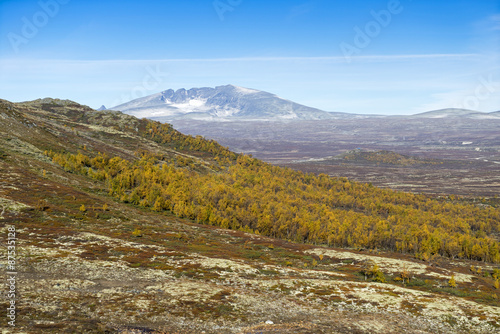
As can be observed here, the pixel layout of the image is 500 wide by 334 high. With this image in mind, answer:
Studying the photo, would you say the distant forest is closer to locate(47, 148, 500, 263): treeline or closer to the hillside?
locate(47, 148, 500, 263): treeline

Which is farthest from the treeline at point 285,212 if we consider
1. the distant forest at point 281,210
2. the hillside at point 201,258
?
the hillside at point 201,258

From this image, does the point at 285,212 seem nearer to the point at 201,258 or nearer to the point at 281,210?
the point at 281,210

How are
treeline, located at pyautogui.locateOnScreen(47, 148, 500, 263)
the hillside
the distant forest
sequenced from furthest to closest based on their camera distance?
the distant forest < treeline, located at pyautogui.locateOnScreen(47, 148, 500, 263) < the hillside

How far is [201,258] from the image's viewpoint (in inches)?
1975

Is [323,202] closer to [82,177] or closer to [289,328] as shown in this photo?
[82,177]

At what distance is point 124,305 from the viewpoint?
3022cm

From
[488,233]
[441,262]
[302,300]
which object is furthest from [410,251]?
[302,300]

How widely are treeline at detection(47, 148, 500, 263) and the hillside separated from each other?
0.61 m

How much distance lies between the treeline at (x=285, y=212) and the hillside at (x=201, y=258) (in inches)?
24.1

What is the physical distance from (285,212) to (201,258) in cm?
6430

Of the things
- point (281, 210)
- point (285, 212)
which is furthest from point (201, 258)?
point (285, 212)

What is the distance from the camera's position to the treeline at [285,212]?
95.2m

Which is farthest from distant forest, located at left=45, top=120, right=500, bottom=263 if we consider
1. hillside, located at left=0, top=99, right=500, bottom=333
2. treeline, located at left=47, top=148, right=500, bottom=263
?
hillside, located at left=0, top=99, right=500, bottom=333

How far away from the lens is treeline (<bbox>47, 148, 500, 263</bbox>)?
95250 millimetres
